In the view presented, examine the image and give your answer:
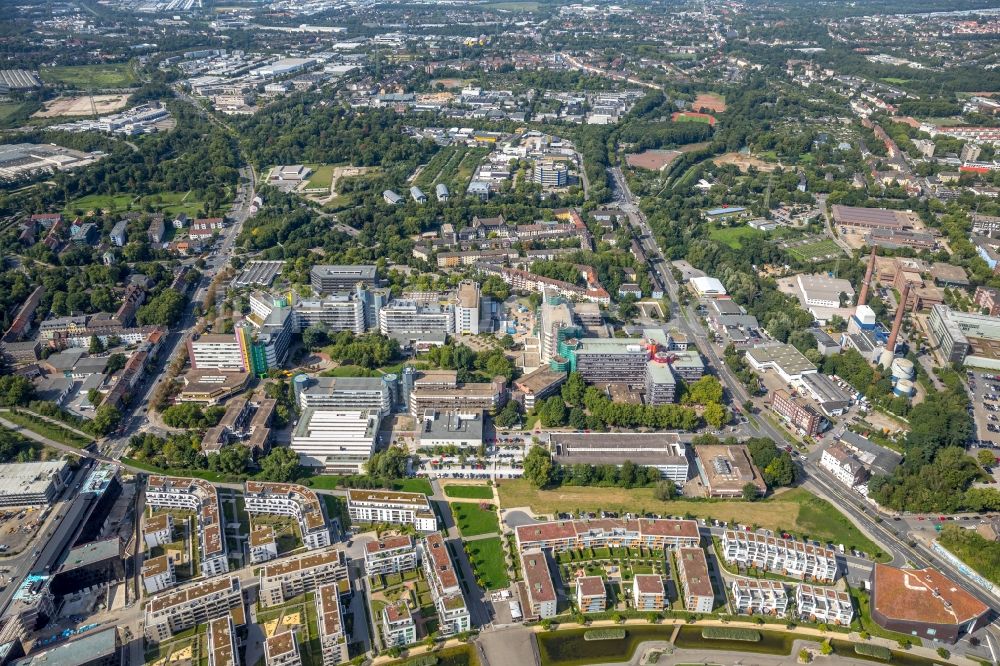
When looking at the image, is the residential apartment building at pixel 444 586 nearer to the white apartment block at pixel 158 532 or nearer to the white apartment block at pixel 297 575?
the white apartment block at pixel 297 575

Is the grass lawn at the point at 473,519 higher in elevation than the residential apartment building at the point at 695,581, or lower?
lower

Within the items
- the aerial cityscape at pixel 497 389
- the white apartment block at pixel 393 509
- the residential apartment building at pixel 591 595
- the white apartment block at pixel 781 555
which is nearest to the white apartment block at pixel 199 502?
the aerial cityscape at pixel 497 389

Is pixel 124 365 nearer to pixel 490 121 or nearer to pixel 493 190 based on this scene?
pixel 493 190

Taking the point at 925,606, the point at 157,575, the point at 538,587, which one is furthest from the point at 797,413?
the point at 157,575

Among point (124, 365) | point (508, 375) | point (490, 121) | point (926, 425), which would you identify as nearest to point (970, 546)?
point (926, 425)

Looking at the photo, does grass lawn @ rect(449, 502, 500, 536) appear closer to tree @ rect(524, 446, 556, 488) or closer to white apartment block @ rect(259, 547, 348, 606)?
tree @ rect(524, 446, 556, 488)

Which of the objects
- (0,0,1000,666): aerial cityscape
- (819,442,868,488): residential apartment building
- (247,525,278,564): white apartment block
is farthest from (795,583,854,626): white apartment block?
(247,525,278,564): white apartment block
